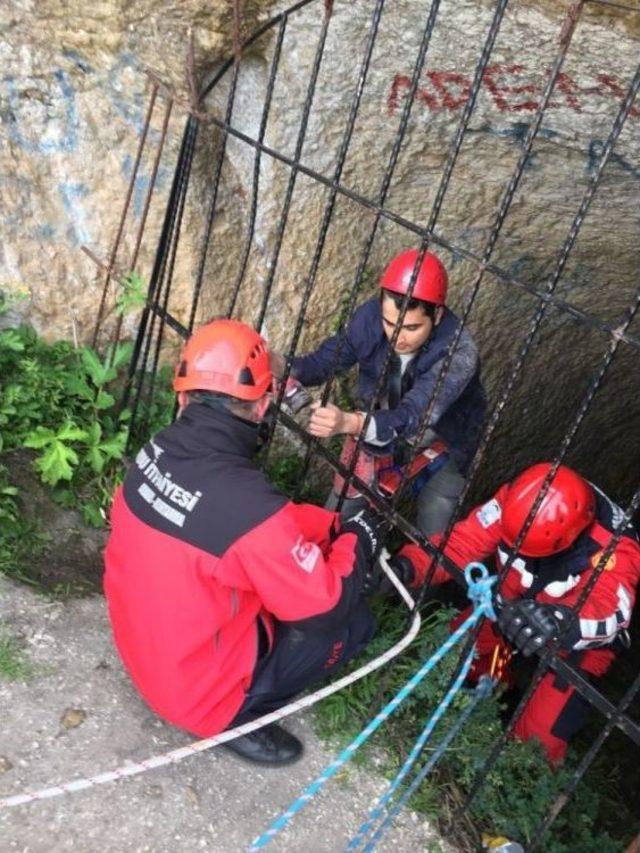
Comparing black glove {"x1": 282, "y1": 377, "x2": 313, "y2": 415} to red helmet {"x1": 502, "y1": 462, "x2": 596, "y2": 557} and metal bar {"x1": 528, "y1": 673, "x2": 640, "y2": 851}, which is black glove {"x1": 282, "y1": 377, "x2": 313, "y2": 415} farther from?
metal bar {"x1": 528, "y1": 673, "x2": 640, "y2": 851}

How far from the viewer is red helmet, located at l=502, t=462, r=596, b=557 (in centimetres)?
337

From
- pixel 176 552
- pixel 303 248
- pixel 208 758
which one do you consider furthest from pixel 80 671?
pixel 303 248

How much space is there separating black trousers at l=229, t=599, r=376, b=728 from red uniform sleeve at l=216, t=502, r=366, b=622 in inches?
9.9

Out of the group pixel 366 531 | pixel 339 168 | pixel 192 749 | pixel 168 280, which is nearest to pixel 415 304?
pixel 339 168

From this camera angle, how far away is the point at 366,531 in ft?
10.1

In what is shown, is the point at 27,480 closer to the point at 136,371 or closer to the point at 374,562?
the point at 136,371

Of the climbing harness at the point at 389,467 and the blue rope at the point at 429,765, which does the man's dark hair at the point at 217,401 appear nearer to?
the climbing harness at the point at 389,467

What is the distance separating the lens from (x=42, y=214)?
394cm

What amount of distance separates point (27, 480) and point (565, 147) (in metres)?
2.87

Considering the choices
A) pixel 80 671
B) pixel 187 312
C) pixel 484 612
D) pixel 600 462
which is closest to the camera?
pixel 484 612

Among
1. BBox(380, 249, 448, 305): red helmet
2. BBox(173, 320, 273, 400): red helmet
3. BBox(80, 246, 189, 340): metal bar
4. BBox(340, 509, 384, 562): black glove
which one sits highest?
BBox(380, 249, 448, 305): red helmet

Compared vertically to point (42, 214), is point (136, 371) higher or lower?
lower

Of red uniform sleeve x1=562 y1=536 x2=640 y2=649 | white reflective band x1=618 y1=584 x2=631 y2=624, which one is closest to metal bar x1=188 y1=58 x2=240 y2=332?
red uniform sleeve x1=562 y1=536 x2=640 y2=649

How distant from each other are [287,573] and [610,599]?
1608mm
